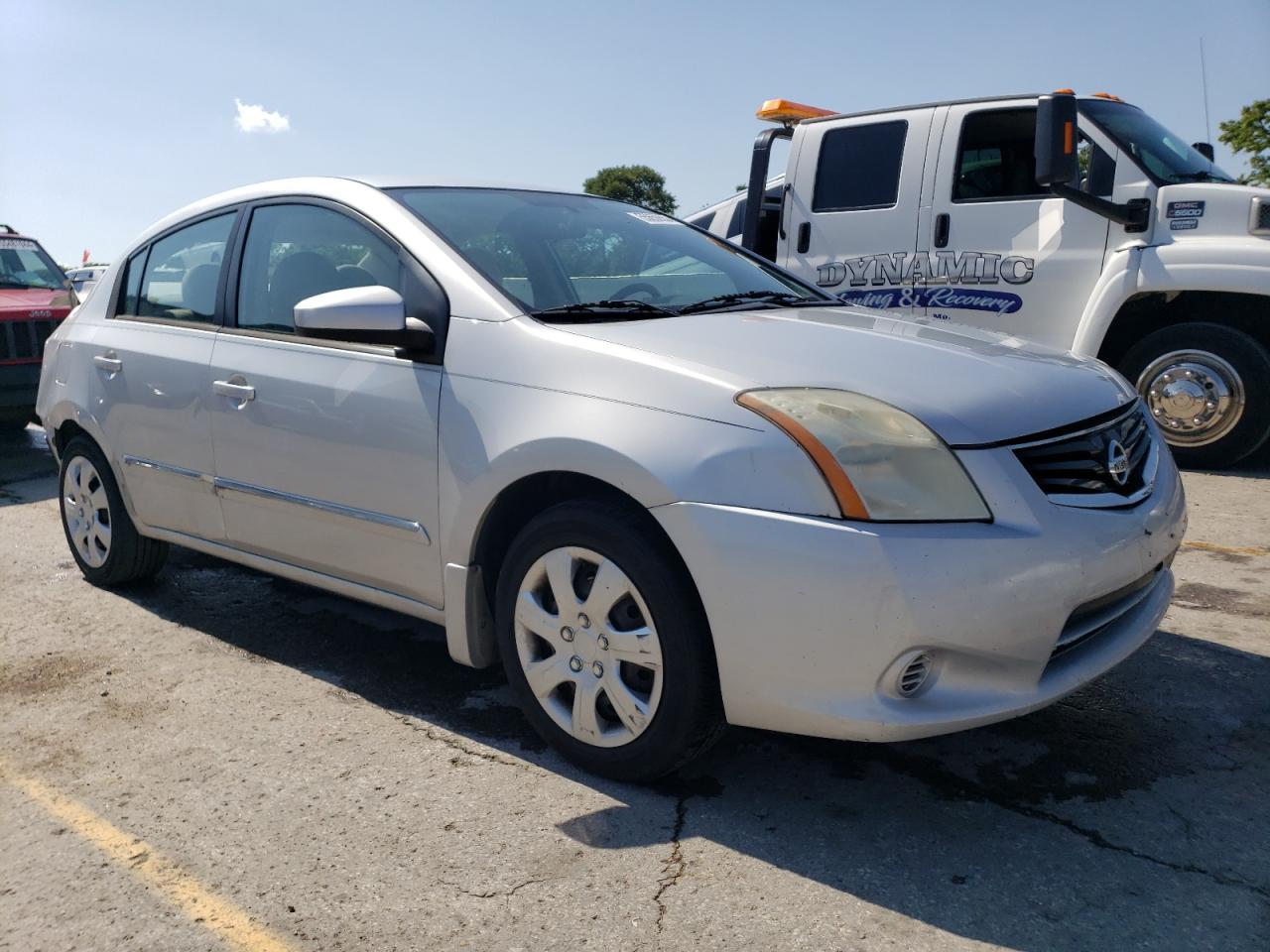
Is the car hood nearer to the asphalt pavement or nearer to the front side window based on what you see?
the front side window

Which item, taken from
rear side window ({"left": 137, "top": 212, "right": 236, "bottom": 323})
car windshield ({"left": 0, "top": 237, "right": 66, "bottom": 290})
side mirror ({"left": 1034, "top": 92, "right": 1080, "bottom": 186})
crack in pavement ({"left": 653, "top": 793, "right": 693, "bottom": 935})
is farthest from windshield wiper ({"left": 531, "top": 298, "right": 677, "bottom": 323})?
car windshield ({"left": 0, "top": 237, "right": 66, "bottom": 290})

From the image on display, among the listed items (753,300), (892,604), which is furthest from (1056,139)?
(892,604)

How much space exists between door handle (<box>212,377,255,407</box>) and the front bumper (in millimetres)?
1671

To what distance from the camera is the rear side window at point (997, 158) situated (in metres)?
6.53

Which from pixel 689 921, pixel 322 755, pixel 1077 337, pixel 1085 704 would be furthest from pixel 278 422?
pixel 1077 337

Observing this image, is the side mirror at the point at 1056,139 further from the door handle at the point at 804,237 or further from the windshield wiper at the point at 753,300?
the windshield wiper at the point at 753,300

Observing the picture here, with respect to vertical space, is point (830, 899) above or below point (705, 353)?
below

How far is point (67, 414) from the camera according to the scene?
15.0ft

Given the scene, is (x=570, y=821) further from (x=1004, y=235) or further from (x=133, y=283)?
(x=1004, y=235)

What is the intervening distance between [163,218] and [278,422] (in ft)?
4.88

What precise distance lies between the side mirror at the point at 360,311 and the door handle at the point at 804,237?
4.62 meters

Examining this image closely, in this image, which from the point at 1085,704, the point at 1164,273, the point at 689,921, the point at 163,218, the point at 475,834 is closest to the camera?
the point at 689,921

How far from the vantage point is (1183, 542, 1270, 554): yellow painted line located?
4.82 metres

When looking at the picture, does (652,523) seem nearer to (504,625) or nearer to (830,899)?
(504,625)
